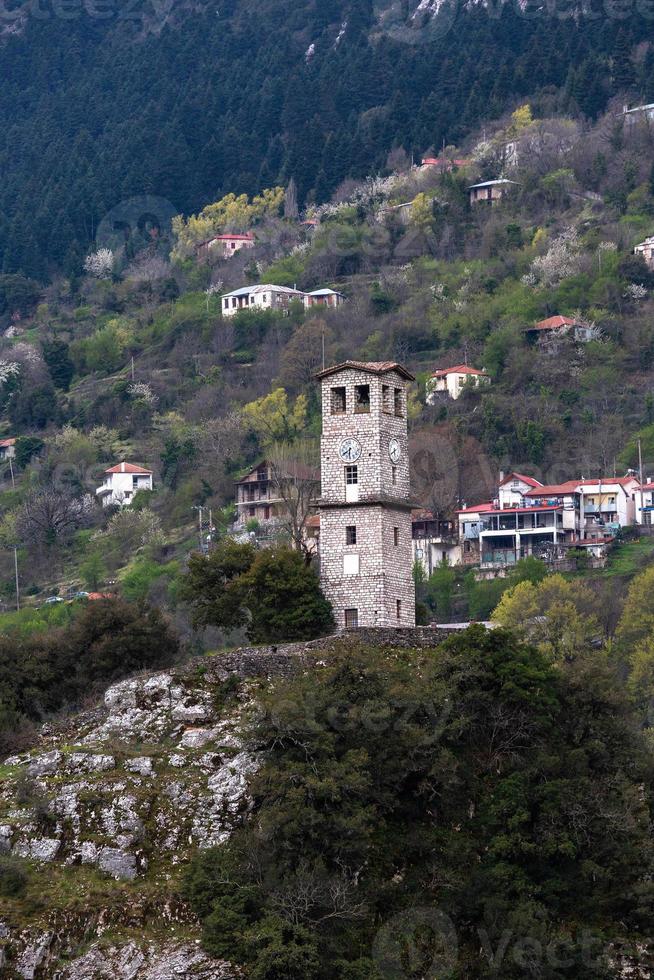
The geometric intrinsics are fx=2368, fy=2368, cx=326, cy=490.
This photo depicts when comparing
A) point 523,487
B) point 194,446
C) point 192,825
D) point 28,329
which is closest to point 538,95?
point 28,329

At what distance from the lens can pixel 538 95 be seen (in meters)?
174

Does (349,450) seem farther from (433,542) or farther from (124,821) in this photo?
(433,542)

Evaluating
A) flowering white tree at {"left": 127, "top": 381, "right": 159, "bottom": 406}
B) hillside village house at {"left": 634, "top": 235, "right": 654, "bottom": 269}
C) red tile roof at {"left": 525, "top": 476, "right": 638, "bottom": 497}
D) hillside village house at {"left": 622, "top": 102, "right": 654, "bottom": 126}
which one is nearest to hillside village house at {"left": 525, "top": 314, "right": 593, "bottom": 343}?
hillside village house at {"left": 634, "top": 235, "right": 654, "bottom": 269}

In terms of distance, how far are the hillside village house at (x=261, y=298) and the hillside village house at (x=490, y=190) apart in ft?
46.4

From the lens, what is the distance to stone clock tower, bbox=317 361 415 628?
64.2 meters

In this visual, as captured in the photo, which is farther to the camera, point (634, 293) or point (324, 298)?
point (324, 298)

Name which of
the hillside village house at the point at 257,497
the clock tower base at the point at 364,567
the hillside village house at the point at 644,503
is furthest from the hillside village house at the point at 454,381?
the clock tower base at the point at 364,567

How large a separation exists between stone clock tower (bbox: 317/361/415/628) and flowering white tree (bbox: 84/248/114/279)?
4329 inches

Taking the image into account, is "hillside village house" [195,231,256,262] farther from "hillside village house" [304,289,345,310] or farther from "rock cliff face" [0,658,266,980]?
"rock cliff face" [0,658,266,980]

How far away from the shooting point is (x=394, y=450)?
2586 inches

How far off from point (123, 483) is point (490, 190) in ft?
131

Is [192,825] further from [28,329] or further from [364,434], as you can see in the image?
[28,329]

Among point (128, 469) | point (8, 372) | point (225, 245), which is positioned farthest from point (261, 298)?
point (128, 469)

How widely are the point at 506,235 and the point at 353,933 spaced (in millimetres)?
97864
